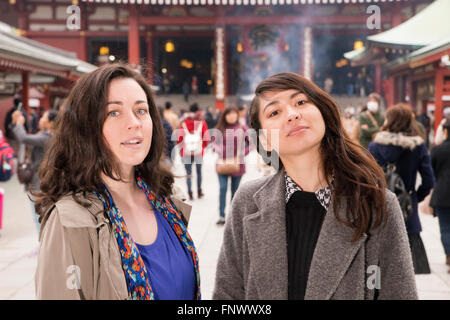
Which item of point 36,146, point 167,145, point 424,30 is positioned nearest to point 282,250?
point 167,145

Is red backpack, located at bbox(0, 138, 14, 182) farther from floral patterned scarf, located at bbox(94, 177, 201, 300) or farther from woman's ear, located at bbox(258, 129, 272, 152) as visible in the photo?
woman's ear, located at bbox(258, 129, 272, 152)

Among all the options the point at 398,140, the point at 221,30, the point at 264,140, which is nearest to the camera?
the point at 264,140

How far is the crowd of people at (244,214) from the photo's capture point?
4.29ft

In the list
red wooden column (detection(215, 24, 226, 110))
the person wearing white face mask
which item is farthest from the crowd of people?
red wooden column (detection(215, 24, 226, 110))

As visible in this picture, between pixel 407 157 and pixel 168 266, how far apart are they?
287 cm

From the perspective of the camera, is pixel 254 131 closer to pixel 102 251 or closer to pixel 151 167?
pixel 151 167

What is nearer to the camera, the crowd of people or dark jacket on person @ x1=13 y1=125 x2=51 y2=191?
the crowd of people

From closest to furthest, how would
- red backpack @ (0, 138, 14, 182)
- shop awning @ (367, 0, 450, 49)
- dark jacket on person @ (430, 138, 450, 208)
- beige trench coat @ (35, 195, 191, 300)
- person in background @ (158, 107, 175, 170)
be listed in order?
beige trench coat @ (35, 195, 191, 300)
person in background @ (158, 107, 175, 170)
dark jacket on person @ (430, 138, 450, 208)
red backpack @ (0, 138, 14, 182)
shop awning @ (367, 0, 450, 49)

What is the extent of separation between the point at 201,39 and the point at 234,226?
70.7 ft

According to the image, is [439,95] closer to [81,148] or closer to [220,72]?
[81,148]

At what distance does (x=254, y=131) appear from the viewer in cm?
160

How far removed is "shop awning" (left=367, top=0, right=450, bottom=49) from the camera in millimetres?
6570

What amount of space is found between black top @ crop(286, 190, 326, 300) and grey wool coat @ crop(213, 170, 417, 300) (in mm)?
30

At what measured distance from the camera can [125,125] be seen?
4.81 ft
